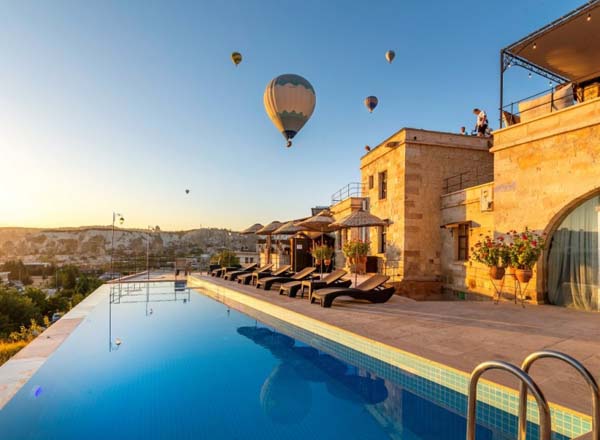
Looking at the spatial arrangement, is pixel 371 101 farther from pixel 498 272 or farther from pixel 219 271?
pixel 498 272

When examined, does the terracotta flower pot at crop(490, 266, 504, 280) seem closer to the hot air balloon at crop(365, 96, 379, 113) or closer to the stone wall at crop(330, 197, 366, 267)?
the stone wall at crop(330, 197, 366, 267)

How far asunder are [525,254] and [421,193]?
5.33 meters

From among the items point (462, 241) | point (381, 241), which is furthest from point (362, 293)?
point (381, 241)

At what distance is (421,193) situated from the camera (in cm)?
1270

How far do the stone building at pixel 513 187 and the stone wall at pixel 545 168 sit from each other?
0.02 meters

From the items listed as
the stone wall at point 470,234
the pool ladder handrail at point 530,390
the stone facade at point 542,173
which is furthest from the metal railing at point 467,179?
the pool ladder handrail at point 530,390

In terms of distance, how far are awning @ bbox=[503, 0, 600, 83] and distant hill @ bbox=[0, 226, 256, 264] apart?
76.7 metres

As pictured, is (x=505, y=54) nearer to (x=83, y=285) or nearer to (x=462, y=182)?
(x=462, y=182)

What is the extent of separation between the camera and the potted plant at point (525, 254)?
7680 mm

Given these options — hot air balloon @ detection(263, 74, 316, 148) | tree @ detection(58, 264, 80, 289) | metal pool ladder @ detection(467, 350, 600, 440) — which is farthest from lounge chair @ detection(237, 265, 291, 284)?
tree @ detection(58, 264, 80, 289)

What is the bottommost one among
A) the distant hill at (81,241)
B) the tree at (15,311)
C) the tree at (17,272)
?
the tree at (17,272)

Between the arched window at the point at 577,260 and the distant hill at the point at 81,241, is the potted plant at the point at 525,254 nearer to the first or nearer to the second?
the arched window at the point at 577,260

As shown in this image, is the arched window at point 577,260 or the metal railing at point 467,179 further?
the metal railing at point 467,179

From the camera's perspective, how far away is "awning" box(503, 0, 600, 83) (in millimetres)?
8406
